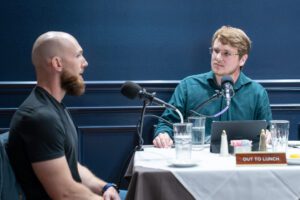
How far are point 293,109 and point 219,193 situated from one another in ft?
7.10

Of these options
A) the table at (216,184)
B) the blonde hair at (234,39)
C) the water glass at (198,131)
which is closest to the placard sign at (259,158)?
the table at (216,184)

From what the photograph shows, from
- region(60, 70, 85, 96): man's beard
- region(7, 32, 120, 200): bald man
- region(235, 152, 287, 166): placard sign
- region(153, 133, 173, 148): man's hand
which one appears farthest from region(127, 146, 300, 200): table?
region(153, 133, 173, 148): man's hand

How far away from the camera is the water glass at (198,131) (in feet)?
8.04

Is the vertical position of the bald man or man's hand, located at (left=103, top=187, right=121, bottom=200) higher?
the bald man

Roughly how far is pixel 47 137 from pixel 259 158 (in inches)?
35.3

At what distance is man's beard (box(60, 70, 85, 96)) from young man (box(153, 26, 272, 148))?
1.12m

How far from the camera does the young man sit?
322 cm

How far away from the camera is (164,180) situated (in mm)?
1920

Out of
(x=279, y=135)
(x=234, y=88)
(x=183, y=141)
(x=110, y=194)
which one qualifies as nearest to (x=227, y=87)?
(x=279, y=135)

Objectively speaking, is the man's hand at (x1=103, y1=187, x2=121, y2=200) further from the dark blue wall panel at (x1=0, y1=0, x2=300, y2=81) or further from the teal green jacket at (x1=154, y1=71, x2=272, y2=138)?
the dark blue wall panel at (x1=0, y1=0, x2=300, y2=81)

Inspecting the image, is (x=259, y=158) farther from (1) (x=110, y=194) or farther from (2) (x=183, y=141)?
(1) (x=110, y=194)

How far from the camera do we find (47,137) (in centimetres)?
188

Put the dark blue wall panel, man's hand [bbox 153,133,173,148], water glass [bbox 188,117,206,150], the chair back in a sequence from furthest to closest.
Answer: the dark blue wall panel
man's hand [bbox 153,133,173,148]
water glass [bbox 188,117,206,150]
the chair back

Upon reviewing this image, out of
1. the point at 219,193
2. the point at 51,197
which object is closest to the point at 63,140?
the point at 51,197
